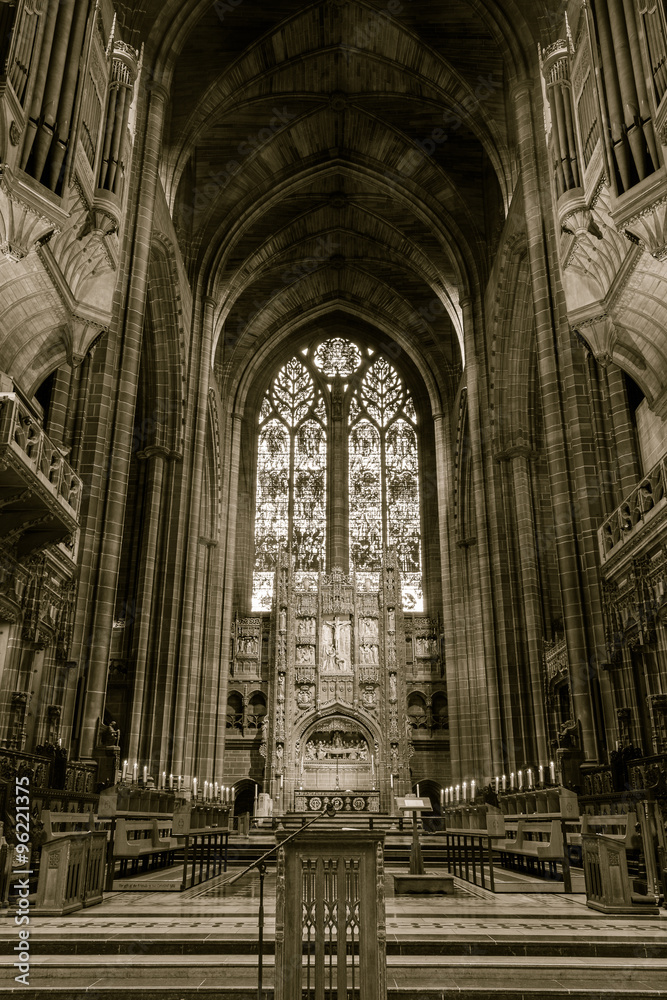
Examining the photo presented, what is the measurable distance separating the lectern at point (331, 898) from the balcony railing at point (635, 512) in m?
7.45

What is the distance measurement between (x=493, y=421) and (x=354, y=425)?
10.7m

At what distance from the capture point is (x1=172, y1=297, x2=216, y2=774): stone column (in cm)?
2189

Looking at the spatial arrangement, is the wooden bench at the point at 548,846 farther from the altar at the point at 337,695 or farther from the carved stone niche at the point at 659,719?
the altar at the point at 337,695

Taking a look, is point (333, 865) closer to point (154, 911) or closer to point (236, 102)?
point (154, 911)

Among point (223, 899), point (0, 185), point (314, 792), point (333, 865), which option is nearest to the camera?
point (333, 865)

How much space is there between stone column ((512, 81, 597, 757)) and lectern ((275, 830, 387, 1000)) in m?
9.56

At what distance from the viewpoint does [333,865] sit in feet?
16.8

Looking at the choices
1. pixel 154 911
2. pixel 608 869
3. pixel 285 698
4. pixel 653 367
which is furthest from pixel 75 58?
pixel 285 698

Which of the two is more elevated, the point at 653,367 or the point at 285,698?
the point at 653,367

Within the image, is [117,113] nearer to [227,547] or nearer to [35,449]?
[35,449]

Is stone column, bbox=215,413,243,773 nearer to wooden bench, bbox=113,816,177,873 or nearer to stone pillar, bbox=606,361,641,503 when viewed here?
wooden bench, bbox=113,816,177,873

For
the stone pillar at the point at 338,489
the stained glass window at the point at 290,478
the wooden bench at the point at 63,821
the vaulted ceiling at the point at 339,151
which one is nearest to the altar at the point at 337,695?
the stone pillar at the point at 338,489

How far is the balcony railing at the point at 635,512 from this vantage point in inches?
449

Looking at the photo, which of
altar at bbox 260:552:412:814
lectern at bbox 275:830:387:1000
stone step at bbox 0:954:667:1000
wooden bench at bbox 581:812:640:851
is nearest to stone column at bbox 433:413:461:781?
altar at bbox 260:552:412:814
